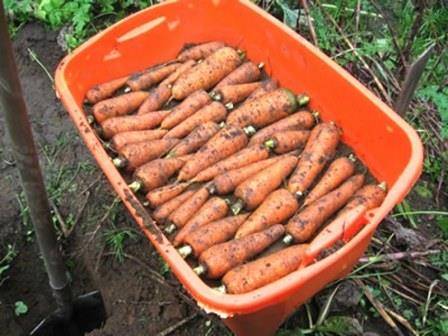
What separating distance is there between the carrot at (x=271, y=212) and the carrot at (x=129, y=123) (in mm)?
518

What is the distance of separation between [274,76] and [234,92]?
18cm

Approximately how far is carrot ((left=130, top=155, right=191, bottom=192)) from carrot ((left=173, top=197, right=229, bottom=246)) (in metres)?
0.17

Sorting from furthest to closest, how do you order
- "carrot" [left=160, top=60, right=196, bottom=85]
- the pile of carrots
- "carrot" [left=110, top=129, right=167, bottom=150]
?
"carrot" [left=160, top=60, right=196, bottom=85] < "carrot" [left=110, top=129, right=167, bottom=150] < the pile of carrots

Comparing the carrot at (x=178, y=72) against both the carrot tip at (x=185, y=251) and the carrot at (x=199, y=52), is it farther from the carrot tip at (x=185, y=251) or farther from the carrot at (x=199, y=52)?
the carrot tip at (x=185, y=251)

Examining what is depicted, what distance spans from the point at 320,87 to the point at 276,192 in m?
0.42

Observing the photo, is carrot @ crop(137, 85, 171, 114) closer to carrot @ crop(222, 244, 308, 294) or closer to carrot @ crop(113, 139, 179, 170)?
carrot @ crop(113, 139, 179, 170)

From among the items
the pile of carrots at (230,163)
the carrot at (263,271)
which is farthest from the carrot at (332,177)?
the carrot at (263,271)

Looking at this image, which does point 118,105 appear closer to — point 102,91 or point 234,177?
point 102,91

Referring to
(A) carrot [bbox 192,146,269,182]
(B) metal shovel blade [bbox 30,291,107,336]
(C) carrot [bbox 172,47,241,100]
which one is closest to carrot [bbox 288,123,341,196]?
(A) carrot [bbox 192,146,269,182]

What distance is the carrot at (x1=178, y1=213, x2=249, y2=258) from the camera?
5.59ft

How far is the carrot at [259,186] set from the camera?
1854mm

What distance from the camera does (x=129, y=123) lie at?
2.03m

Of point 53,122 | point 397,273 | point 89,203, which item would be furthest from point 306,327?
point 53,122

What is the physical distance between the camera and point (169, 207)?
1.82 m
